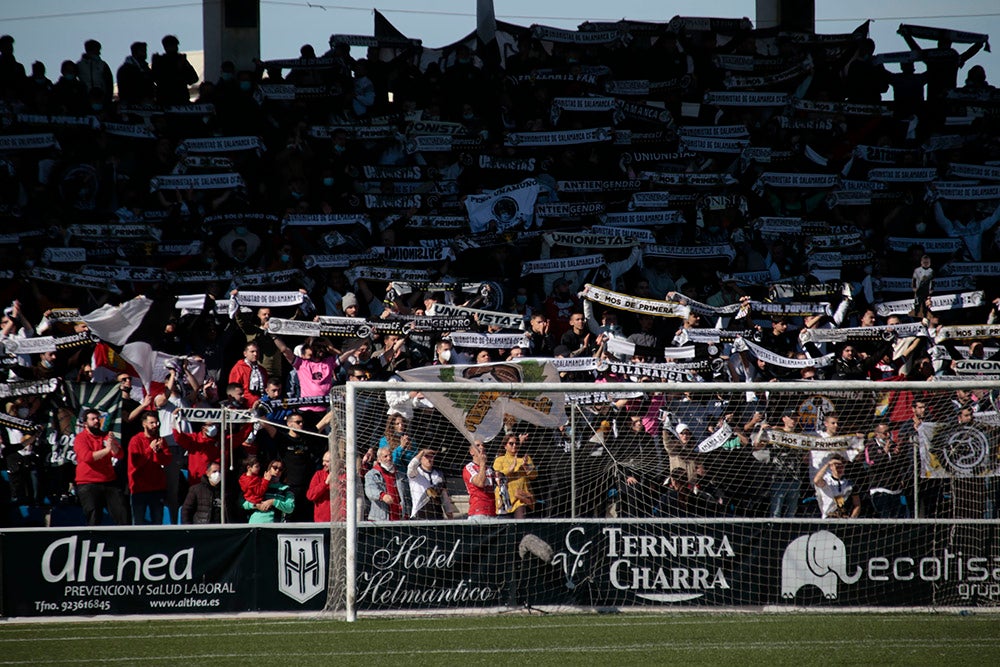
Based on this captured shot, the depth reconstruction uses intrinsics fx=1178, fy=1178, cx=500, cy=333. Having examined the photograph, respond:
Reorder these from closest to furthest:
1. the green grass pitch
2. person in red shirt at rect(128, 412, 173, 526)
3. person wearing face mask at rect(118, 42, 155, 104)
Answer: the green grass pitch → person in red shirt at rect(128, 412, 173, 526) → person wearing face mask at rect(118, 42, 155, 104)

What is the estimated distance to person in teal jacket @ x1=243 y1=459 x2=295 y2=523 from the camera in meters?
12.5

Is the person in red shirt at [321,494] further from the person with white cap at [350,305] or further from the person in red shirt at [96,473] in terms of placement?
the person with white cap at [350,305]

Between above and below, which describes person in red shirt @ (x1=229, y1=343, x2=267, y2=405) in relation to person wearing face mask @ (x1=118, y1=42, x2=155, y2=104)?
below

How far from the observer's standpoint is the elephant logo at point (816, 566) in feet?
38.0

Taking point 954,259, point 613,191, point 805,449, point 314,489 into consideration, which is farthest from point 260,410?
point 954,259

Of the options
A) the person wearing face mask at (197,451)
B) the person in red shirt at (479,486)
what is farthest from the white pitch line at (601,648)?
the person wearing face mask at (197,451)

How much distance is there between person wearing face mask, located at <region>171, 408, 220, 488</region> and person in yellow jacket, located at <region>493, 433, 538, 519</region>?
3.17 m

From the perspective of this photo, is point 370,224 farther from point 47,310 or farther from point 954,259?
point 954,259

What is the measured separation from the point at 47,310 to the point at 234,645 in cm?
674

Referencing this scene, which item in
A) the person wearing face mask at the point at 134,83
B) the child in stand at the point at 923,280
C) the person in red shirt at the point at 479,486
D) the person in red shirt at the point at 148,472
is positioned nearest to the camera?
the person in red shirt at the point at 479,486

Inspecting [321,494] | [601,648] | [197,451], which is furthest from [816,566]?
[197,451]

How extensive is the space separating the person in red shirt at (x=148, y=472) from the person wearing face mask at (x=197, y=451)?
208 millimetres

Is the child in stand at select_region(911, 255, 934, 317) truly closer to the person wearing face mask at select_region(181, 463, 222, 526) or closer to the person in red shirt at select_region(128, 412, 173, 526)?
the person wearing face mask at select_region(181, 463, 222, 526)

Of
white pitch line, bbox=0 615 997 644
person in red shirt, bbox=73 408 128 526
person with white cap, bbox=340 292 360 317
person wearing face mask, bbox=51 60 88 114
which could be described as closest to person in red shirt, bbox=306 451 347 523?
white pitch line, bbox=0 615 997 644
